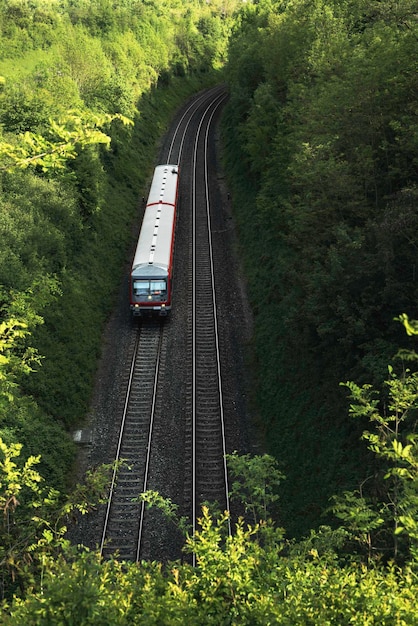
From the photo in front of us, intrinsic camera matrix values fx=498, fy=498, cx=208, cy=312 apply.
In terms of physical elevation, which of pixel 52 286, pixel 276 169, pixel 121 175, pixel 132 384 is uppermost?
pixel 121 175

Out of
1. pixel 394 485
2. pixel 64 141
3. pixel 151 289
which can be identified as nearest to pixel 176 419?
pixel 151 289

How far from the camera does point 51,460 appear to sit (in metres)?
17.9

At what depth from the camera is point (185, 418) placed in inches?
822

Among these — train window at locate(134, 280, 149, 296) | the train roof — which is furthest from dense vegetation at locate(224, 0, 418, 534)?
train window at locate(134, 280, 149, 296)

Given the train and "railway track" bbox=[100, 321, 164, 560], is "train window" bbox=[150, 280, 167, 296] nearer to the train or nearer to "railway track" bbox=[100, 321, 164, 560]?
the train

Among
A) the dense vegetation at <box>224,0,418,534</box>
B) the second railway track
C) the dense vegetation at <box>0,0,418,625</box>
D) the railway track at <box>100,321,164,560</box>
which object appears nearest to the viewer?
the dense vegetation at <box>0,0,418,625</box>

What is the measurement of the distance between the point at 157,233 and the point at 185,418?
11.6 m

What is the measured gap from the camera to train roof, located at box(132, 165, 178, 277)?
25.4 meters

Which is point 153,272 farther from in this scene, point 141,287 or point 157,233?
point 157,233

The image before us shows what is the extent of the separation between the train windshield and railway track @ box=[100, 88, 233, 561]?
6.13ft

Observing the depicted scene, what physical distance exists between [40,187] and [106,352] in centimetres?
937

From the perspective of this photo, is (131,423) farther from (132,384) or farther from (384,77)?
(384,77)

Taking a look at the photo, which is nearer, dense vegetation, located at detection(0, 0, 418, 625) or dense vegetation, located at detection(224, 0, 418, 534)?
dense vegetation, located at detection(0, 0, 418, 625)

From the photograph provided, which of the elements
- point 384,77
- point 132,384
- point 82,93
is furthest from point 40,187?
point 82,93
